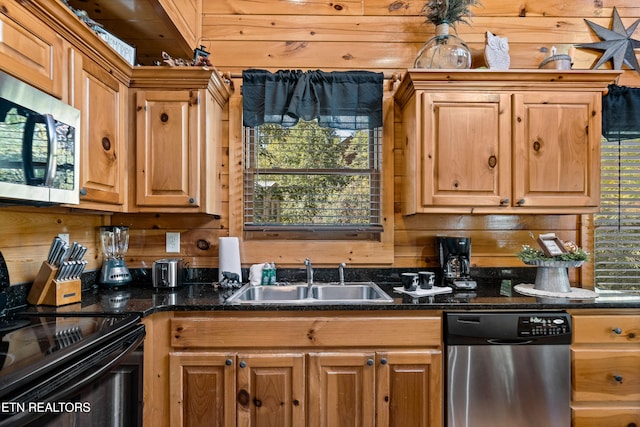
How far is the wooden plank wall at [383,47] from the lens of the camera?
2.36 meters

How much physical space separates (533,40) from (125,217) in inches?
115

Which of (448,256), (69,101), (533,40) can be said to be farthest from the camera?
(533,40)

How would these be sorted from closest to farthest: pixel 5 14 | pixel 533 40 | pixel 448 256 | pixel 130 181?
1. pixel 5 14
2. pixel 130 181
3. pixel 448 256
4. pixel 533 40

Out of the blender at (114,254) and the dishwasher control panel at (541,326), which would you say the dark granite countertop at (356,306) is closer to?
the dishwasher control panel at (541,326)

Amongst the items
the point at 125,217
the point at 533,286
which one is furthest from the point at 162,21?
the point at 533,286

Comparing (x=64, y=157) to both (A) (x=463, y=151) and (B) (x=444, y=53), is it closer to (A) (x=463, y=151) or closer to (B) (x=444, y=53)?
(A) (x=463, y=151)

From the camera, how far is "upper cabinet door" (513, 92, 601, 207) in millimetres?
2047

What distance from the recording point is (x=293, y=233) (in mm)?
2365

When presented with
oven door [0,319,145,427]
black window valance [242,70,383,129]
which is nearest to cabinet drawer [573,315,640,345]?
black window valance [242,70,383,129]

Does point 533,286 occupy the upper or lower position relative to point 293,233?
lower

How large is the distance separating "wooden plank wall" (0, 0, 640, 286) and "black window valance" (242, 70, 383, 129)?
18 cm

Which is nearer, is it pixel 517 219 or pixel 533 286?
pixel 533 286

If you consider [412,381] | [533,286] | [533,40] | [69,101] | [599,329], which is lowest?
[412,381]

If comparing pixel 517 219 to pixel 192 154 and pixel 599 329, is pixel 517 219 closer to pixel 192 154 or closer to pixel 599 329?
pixel 599 329
